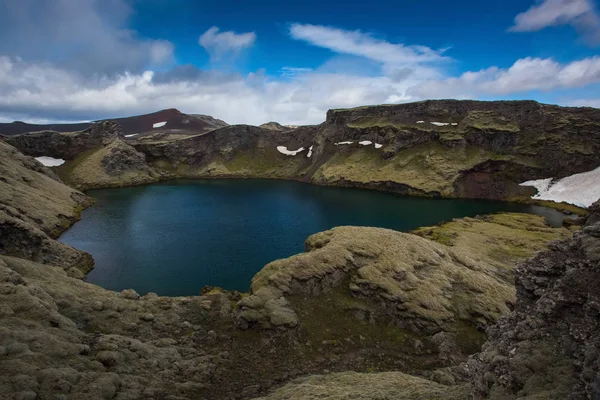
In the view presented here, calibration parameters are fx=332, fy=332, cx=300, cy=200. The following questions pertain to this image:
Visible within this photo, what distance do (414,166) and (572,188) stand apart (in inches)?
2193

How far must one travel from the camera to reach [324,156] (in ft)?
589

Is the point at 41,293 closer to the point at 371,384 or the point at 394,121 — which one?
the point at 371,384

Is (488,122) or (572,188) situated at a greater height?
(488,122)

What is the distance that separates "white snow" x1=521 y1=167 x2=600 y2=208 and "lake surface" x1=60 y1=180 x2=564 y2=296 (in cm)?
1371

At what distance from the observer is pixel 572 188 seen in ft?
390

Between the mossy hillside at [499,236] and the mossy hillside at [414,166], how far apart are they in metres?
44.3

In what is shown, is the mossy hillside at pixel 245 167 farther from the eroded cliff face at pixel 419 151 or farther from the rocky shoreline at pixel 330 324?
the rocky shoreline at pixel 330 324

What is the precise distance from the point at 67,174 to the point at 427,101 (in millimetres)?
170422

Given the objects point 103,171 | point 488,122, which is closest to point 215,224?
point 103,171

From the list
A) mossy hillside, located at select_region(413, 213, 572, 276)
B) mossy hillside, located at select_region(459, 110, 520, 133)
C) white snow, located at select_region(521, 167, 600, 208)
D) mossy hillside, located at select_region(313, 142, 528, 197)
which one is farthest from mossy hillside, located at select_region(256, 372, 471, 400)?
mossy hillside, located at select_region(459, 110, 520, 133)

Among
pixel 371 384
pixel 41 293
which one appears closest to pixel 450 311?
pixel 371 384

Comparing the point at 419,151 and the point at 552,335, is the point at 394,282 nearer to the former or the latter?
the point at 552,335

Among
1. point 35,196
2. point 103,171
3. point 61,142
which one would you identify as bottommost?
point 35,196

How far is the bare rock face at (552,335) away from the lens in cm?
1256
